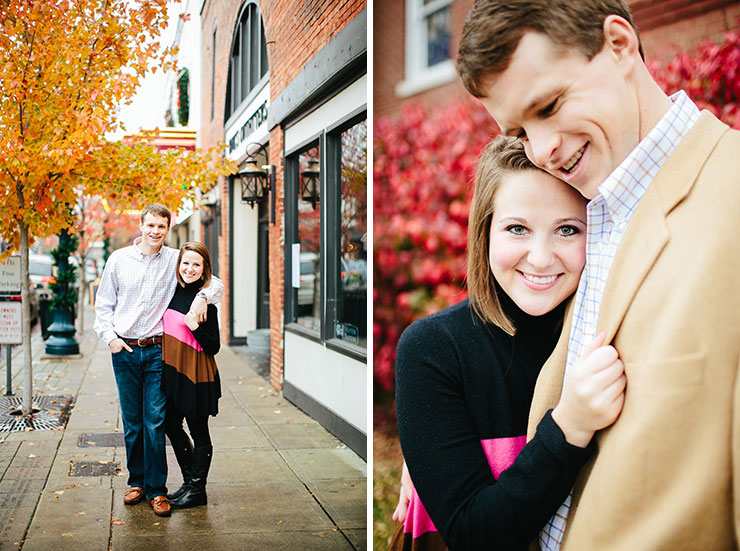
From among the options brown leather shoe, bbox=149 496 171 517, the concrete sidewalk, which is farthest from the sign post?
brown leather shoe, bbox=149 496 171 517

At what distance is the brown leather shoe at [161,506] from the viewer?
3097 mm

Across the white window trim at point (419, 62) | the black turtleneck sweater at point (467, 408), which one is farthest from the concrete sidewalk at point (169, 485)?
the white window trim at point (419, 62)

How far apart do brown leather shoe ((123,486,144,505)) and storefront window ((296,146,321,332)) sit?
9.43 ft

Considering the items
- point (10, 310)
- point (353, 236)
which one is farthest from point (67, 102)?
point (353, 236)

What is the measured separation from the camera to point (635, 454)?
122cm

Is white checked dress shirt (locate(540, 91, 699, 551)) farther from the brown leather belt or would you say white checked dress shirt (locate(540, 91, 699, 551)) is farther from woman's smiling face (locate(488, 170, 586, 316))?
the brown leather belt

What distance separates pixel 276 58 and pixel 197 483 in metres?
3.55

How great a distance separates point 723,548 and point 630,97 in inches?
32.2

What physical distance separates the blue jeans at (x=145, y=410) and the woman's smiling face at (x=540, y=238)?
2.21 metres

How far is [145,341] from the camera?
3.39 m

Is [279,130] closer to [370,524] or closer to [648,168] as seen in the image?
[370,524]

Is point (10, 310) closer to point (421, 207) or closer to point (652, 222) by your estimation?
point (421, 207)

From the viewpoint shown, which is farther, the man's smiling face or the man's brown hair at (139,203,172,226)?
the man's brown hair at (139,203,172,226)

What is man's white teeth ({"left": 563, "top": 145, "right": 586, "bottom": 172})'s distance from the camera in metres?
1.33
